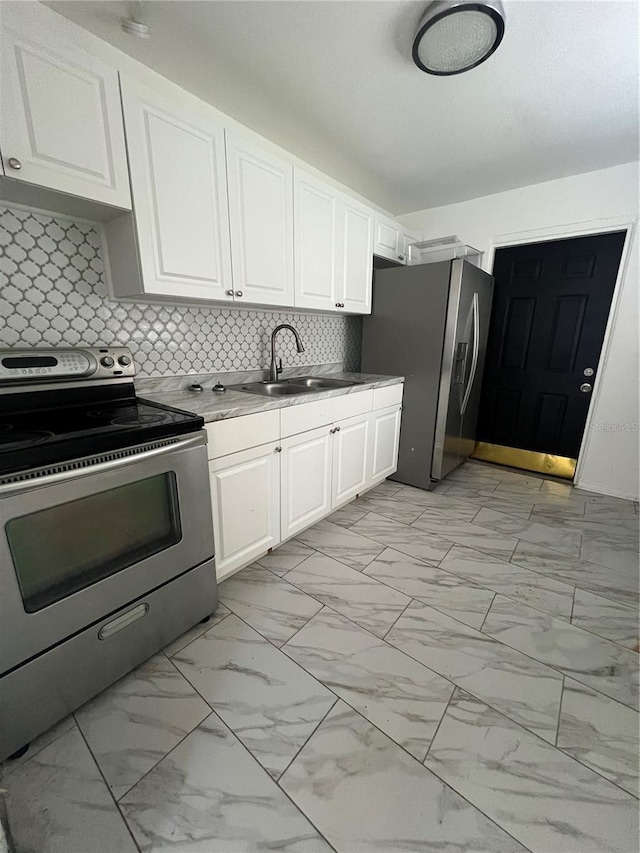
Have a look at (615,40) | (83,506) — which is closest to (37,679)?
(83,506)

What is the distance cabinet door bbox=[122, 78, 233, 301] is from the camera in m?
1.36

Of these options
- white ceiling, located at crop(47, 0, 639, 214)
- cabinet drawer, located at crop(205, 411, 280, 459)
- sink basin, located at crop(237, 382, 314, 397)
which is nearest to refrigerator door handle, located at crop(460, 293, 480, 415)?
white ceiling, located at crop(47, 0, 639, 214)

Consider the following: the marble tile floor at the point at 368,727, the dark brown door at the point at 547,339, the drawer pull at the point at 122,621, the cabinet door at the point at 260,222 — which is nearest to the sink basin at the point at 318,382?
the cabinet door at the point at 260,222

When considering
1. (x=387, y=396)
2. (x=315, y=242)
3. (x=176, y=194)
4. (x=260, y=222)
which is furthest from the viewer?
(x=387, y=396)

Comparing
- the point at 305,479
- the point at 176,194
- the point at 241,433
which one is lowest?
the point at 305,479

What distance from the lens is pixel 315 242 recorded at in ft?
7.23

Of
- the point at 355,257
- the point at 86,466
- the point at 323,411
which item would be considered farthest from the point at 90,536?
the point at 355,257

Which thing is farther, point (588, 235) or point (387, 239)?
point (387, 239)

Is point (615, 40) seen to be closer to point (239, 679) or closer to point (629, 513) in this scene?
point (629, 513)

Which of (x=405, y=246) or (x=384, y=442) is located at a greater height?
(x=405, y=246)

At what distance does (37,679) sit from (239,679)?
0.63 metres

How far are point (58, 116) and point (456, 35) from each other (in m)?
1.51

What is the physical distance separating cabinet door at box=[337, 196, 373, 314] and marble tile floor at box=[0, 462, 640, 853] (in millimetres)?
1887

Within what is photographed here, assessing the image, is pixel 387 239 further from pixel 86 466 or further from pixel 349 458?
pixel 86 466
